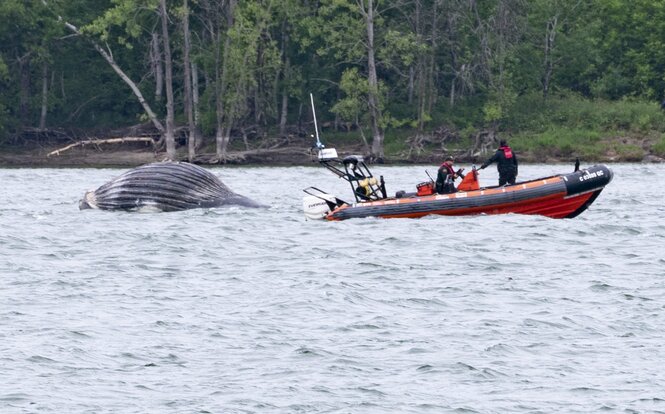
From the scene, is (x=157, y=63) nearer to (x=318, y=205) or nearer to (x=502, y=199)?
(x=318, y=205)

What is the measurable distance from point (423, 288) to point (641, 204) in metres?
16.4

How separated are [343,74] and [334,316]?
45802mm

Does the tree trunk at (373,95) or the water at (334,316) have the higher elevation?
the tree trunk at (373,95)

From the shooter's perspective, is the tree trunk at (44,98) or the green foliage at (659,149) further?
the tree trunk at (44,98)

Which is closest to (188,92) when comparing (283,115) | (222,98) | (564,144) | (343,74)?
(222,98)

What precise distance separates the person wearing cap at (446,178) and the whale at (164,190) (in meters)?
5.57

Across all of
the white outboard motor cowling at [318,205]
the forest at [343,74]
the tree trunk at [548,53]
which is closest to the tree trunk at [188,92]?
the forest at [343,74]

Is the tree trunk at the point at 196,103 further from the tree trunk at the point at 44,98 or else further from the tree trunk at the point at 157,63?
the tree trunk at the point at 44,98

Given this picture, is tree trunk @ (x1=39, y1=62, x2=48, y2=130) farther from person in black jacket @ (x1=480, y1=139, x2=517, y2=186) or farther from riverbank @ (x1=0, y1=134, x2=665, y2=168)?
person in black jacket @ (x1=480, y1=139, x2=517, y2=186)

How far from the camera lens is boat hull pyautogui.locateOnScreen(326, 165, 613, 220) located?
2961 centimetres

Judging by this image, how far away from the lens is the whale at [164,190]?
32406 mm

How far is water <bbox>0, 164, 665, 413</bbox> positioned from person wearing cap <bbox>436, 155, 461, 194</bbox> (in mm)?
627

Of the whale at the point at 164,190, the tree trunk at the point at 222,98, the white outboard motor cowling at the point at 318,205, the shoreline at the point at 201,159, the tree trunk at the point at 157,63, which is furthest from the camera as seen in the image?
the tree trunk at the point at 157,63

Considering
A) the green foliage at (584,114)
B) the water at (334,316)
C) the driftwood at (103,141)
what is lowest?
the water at (334,316)
